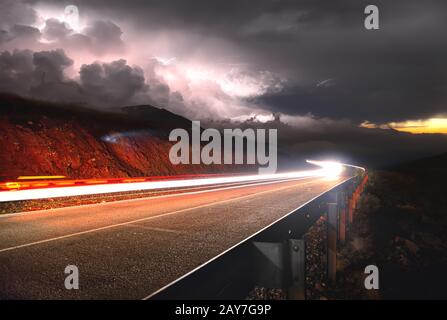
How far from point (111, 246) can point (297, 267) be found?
430 cm

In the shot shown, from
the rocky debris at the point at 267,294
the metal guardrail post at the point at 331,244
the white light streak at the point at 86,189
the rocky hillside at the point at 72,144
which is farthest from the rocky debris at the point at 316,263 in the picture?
the rocky hillside at the point at 72,144

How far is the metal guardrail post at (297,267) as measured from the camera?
3.14 metres

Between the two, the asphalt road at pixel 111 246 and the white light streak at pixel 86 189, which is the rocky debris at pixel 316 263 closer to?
the asphalt road at pixel 111 246

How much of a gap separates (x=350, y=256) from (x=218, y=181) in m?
17.6

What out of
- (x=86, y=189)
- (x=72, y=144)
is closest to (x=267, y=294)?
(x=86, y=189)

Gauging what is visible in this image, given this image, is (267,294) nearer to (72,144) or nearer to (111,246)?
(111,246)

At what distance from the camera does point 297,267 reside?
10.4 feet

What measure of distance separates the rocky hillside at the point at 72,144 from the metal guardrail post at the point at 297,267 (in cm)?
2648

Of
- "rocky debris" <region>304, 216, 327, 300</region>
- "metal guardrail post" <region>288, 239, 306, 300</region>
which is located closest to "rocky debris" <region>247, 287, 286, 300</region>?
"rocky debris" <region>304, 216, 327, 300</region>

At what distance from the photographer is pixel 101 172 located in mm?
30922

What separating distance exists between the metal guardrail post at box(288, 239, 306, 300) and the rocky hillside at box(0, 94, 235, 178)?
2648cm

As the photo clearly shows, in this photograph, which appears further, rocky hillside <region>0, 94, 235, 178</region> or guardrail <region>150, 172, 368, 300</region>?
rocky hillside <region>0, 94, 235, 178</region>

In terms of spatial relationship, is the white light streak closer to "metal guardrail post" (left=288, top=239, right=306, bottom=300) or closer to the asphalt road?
the asphalt road

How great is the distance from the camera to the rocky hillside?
85.6 feet
